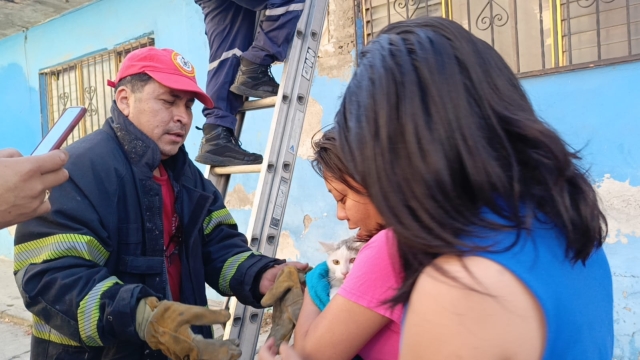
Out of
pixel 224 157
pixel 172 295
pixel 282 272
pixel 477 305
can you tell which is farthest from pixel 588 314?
pixel 224 157

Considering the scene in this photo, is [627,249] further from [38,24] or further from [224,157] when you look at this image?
[38,24]

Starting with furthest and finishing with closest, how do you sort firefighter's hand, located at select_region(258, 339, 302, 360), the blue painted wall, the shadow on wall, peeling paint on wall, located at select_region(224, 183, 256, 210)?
the shadow on wall, peeling paint on wall, located at select_region(224, 183, 256, 210), the blue painted wall, firefighter's hand, located at select_region(258, 339, 302, 360)

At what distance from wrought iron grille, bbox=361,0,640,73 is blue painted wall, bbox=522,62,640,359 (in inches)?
6.8

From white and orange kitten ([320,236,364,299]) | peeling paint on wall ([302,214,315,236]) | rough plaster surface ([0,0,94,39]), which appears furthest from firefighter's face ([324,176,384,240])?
rough plaster surface ([0,0,94,39])

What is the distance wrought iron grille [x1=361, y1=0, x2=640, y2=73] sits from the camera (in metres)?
3.25

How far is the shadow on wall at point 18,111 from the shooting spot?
698cm

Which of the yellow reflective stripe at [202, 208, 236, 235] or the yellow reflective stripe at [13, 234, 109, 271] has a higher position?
the yellow reflective stripe at [13, 234, 109, 271]

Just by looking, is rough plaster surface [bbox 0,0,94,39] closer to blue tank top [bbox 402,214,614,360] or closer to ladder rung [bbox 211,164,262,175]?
ladder rung [bbox 211,164,262,175]

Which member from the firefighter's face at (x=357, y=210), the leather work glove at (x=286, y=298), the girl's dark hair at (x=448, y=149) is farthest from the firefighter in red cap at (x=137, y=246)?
the girl's dark hair at (x=448, y=149)

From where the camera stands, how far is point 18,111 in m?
7.19

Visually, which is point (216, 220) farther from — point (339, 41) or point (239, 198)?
point (239, 198)

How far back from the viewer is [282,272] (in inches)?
70.8

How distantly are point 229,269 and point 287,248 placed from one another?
2.72m

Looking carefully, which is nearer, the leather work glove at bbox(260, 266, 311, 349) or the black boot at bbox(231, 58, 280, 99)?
the leather work glove at bbox(260, 266, 311, 349)
